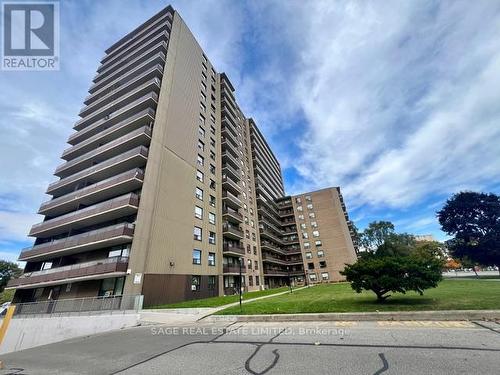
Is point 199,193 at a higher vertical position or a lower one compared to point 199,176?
lower

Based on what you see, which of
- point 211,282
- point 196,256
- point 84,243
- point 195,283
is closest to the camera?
point 84,243

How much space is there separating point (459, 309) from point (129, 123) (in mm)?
30321

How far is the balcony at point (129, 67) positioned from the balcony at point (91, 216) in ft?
64.5

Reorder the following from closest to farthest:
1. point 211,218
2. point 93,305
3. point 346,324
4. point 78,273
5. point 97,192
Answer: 1. point 346,324
2. point 93,305
3. point 78,273
4. point 97,192
5. point 211,218

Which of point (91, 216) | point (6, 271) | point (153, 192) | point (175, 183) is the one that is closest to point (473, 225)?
point (175, 183)

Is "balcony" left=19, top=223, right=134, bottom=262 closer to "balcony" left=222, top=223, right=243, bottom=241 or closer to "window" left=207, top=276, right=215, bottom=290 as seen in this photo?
"window" left=207, top=276, right=215, bottom=290

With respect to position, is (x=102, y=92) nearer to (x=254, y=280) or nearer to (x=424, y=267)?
(x=254, y=280)

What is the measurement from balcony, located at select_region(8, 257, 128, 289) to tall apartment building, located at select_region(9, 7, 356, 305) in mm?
103

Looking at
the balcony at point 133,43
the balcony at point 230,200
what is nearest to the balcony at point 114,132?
the balcony at point 230,200

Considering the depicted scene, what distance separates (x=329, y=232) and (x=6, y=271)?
77.6 metres

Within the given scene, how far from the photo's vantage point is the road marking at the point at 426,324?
7445 millimetres

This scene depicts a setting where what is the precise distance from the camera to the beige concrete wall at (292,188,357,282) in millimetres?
51812

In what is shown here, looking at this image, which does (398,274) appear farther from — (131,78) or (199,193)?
(131,78)

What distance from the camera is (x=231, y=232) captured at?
3203 centimetres
